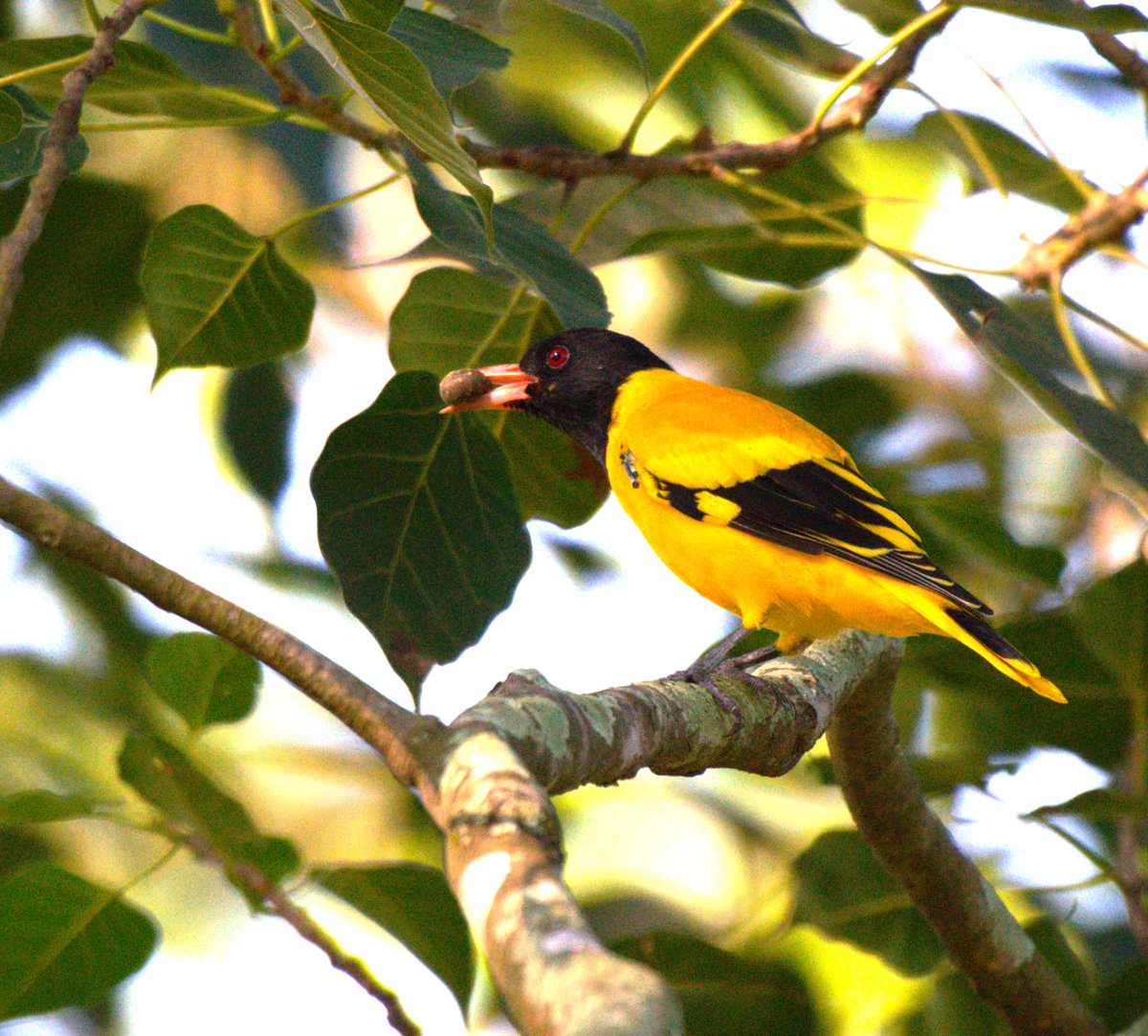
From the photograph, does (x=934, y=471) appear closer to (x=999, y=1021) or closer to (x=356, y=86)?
(x=999, y=1021)

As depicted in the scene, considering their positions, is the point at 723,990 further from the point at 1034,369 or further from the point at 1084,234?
the point at 1084,234

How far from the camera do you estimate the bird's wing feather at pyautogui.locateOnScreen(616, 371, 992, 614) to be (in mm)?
3168

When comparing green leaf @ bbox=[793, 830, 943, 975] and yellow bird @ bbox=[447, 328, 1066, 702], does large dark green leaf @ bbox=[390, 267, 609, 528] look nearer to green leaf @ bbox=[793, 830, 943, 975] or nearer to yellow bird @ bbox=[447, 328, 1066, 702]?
yellow bird @ bbox=[447, 328, 1066, 702]

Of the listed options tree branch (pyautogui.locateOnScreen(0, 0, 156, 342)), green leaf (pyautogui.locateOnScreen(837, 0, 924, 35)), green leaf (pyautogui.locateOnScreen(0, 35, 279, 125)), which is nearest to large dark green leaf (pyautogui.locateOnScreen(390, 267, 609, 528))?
green leaf (pyautogui.locateOnScreen(0, 35, 279, 125))

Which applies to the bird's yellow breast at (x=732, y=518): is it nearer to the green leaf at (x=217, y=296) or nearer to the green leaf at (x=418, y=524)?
the green leaf at (x=418, y=524)

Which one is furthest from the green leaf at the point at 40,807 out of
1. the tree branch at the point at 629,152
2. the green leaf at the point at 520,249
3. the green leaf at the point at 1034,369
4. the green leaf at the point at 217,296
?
the green leaf at the point at 1034,369

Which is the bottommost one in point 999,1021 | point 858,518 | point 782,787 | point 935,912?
point 782,787

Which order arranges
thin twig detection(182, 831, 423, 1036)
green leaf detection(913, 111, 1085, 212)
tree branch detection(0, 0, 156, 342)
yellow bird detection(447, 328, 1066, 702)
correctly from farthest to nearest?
green leaf detection(913, 111, 1085, 212), yellow bird detection(447, 328, 1066, 702), thin twig detection(182, 831, 423, 1036), tree branch detection(0, 0, 156, 342)

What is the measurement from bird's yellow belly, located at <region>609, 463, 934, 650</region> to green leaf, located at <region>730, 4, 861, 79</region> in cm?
118

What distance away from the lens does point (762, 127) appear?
18.2 ft

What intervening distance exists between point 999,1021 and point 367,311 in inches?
153

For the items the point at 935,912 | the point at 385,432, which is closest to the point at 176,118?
the point at 385,432

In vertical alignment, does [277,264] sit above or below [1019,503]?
above

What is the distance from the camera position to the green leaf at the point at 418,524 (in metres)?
2.86
